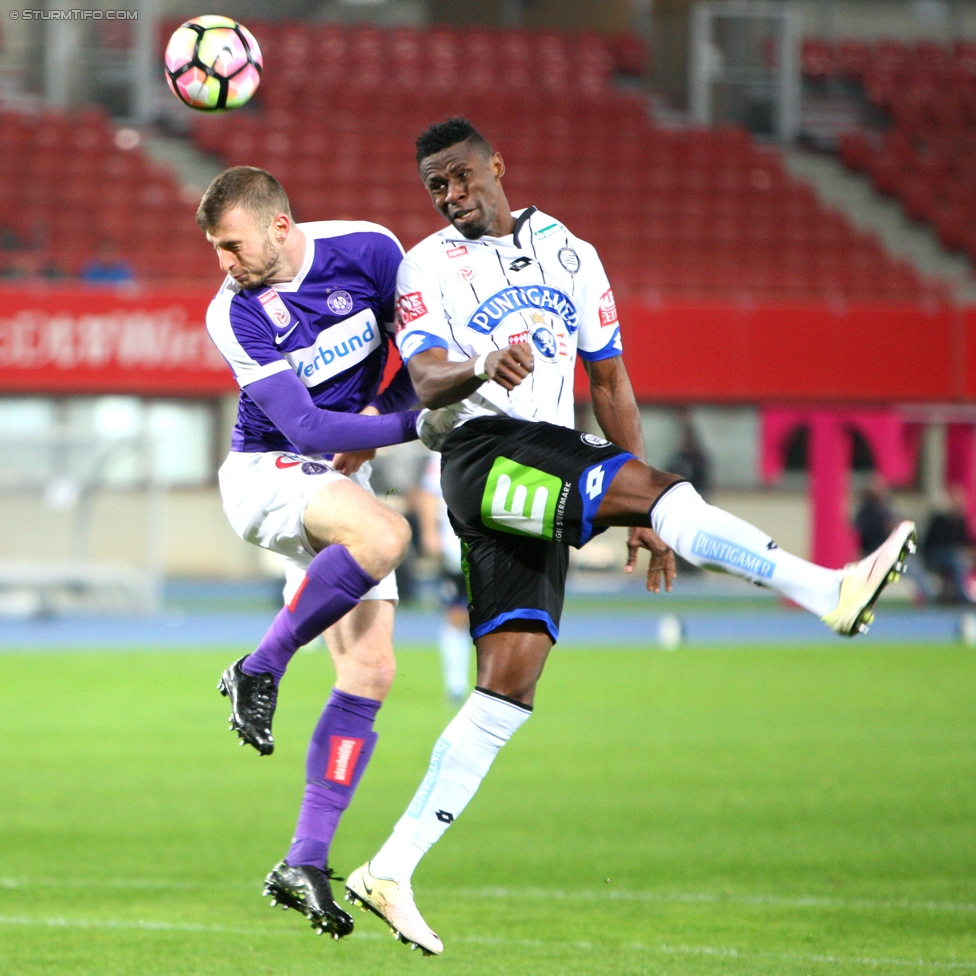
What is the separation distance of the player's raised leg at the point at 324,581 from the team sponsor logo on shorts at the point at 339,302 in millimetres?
593

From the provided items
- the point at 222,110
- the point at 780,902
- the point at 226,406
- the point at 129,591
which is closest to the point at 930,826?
the point at 780,902

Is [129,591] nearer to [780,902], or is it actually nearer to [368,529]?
[780,902]

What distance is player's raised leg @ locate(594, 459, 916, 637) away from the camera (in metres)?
4.33

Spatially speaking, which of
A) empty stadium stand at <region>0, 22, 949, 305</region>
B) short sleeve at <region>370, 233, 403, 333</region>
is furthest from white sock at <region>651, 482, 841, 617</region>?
empty stadium stand at <region>0, 22, 949, 305</region>

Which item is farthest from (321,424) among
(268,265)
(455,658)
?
(455,658)

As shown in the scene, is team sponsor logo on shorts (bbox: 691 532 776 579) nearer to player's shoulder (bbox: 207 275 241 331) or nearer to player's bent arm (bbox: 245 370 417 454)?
player's bent arm (bbox: 245 370 417 454)

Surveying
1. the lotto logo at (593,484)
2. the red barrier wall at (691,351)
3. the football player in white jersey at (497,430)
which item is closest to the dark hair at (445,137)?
the football player in white jersey at (497,430)

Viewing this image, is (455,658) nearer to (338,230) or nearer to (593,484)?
(338,230)

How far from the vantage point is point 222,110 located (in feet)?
18.3

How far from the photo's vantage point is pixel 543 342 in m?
5.11

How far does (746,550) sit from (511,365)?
32.8 inches

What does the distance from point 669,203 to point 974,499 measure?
631 cm

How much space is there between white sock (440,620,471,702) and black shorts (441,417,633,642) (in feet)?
22.4

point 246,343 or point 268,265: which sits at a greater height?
point 268,265
